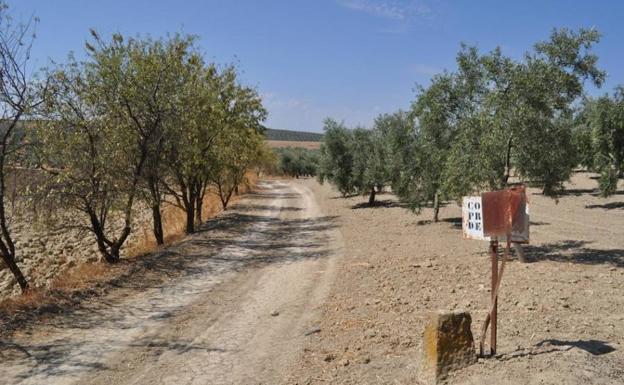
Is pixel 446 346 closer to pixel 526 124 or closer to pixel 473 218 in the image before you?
pixel 473 218

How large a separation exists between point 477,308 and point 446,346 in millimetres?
3469

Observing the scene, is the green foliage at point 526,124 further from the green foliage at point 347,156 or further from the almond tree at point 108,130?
the green foliage at point 347,156

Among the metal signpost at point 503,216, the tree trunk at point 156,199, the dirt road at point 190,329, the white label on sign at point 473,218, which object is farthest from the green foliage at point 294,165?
the metal signpost at point 503,216

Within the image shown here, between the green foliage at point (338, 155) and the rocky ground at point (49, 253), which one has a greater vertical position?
the green foliage at point (338, 155)

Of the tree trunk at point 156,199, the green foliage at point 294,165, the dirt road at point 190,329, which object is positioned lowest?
the dirt road at point 190,329

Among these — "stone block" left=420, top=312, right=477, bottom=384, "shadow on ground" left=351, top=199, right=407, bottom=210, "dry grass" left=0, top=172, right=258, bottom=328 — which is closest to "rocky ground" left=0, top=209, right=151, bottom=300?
"dry grass" left=0, top=172, right=258, bottom=328

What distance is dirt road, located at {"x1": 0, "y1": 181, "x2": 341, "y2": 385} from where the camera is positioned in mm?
7008

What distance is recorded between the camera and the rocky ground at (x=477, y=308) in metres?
5.71

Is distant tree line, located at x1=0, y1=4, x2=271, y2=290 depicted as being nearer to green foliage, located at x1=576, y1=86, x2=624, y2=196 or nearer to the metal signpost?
the metal signpost

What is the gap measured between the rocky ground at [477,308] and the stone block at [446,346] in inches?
4.8

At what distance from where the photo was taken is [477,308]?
8852 millimetres

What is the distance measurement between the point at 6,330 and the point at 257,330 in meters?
4.14

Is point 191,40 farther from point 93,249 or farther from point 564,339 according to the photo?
point 564,339

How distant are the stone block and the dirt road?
204cm
